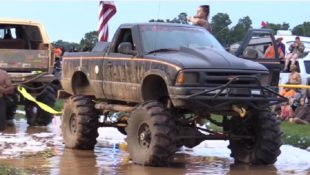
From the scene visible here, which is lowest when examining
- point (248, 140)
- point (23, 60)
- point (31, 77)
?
point (248, 140)

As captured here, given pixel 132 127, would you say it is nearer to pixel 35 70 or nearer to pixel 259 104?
pixel 259 104

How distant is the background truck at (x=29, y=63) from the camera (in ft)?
53.9

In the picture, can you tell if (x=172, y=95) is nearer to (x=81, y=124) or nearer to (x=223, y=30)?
(x=81, y=124)

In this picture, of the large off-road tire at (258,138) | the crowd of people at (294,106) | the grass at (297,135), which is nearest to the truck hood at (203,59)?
the large off-road tire at (258,138)

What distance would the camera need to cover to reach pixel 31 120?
677 inches

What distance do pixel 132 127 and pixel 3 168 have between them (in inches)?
116

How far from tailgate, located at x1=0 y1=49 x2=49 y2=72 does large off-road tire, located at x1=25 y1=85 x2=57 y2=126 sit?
0.61m

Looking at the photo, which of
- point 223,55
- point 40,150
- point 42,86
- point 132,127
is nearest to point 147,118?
point 132,127

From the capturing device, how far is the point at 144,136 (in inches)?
409

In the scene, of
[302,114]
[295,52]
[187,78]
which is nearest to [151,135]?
[187,78]

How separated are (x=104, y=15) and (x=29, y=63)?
2073 mm

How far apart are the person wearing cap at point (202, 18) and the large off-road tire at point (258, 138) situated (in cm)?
267

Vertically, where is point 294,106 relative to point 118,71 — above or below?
below

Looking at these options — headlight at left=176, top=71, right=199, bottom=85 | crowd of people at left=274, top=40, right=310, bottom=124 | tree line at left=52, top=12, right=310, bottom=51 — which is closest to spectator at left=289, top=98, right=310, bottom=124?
crowd of people at left=274, top=40, right=310, bottom=124
